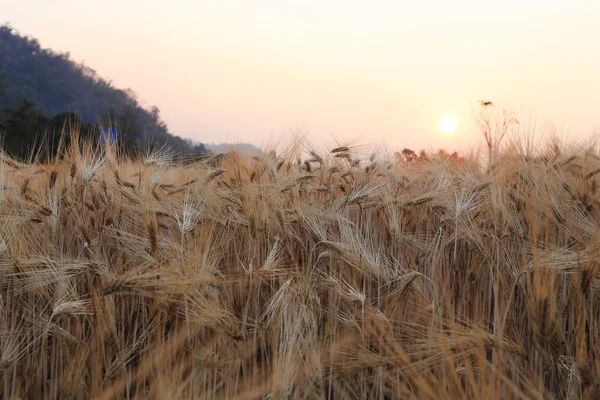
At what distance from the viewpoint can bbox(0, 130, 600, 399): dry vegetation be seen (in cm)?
133

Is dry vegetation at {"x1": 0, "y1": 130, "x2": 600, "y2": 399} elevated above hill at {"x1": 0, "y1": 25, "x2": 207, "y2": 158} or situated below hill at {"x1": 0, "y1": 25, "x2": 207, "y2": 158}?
below

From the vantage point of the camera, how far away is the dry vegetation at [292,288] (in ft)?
4.35

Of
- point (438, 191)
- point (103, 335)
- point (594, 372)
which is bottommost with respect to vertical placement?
point (103, 335)

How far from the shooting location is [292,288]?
4.95 feet

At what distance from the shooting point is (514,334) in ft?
5.49

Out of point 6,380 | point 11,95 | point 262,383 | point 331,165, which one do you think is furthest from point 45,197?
point 11,95

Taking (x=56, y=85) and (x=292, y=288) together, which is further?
(x=56, y=85)

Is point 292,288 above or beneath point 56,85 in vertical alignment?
beneath

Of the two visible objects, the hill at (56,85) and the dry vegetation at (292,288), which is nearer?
the dry vegetation at (292,288)

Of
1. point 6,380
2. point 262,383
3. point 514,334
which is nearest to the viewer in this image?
point 6,380

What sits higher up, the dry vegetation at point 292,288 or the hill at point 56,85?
the hill at point 56,85

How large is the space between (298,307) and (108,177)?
3.81 feet

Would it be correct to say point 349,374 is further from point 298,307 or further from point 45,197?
point 45,197

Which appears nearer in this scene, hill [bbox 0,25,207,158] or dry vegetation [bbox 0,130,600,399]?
dry vegetation [bbox 0,130,600,399]
